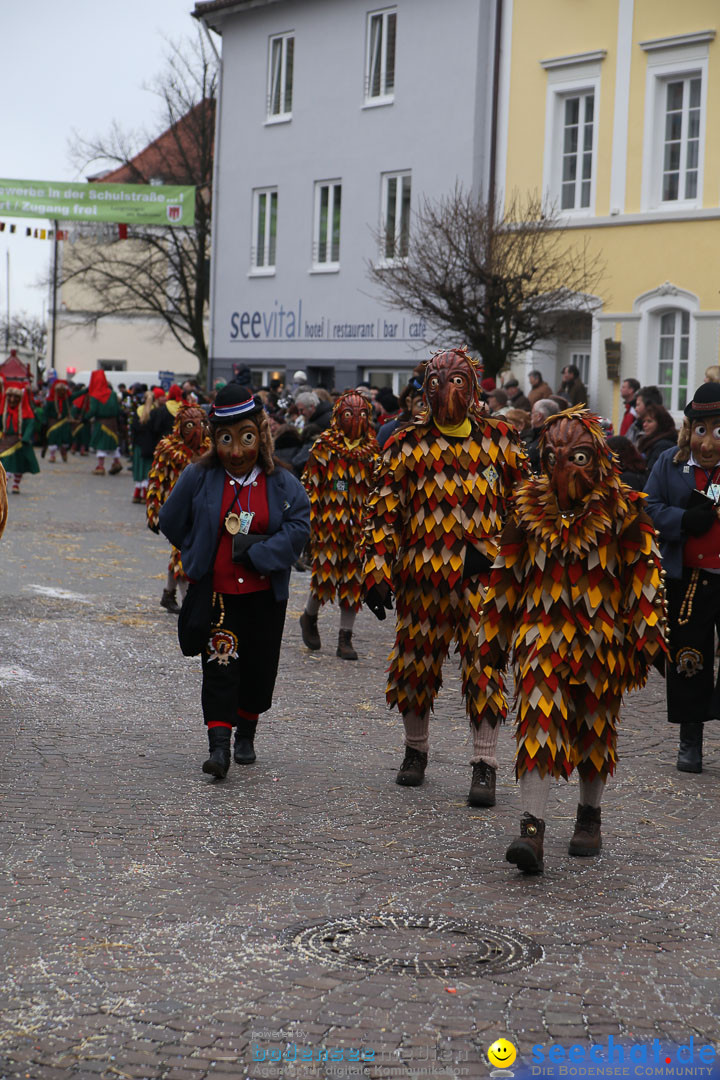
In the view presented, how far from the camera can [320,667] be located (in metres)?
10.9

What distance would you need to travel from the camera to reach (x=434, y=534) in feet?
23.4

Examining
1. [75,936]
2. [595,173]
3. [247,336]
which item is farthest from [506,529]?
[247,336]

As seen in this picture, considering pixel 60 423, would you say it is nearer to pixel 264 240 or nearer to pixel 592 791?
pixel 264 240

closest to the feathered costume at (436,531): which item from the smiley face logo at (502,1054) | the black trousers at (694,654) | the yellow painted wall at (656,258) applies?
the black trousers at (694,654)

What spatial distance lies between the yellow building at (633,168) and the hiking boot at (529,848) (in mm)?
17008

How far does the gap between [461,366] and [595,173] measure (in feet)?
60.6

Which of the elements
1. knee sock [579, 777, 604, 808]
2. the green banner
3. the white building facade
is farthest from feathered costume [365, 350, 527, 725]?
the green banner

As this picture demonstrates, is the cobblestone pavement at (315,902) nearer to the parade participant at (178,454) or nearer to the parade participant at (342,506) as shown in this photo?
the parade participant at (342,506)

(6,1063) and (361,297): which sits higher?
(361,297)

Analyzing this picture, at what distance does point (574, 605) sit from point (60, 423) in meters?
31.5

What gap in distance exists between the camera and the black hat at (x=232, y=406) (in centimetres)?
746

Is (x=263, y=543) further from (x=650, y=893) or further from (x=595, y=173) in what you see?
(x=595, y=173)

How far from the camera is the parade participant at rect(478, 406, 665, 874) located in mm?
5844

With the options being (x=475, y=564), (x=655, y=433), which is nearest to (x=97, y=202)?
(x=655, y=433)
